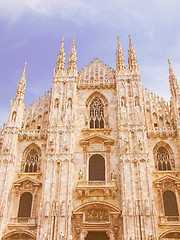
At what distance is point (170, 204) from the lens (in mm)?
21172

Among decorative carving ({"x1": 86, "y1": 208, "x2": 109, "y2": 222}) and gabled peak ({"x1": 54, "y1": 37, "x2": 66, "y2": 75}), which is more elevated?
gabled peak ({"x1": 54, "y1": 37, "x2": 66, "y2": 75})

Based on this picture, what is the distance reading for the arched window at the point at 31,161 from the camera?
2345 cm

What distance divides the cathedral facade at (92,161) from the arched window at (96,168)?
0.09 meters

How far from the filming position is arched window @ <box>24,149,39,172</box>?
2345cm

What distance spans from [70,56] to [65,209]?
15.9 metres

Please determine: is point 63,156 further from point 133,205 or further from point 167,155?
point 167,155

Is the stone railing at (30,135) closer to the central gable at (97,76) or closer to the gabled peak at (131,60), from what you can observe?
the central gable at (97,76)

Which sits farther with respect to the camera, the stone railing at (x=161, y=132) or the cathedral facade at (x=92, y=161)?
the stone railing at (x=161, y=132)

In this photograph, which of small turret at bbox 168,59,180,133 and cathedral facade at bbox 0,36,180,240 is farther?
small turret at bbox 168,59,180,133

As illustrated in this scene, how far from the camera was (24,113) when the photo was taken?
26094 mm

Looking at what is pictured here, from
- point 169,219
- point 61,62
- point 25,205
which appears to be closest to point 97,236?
point 169,219

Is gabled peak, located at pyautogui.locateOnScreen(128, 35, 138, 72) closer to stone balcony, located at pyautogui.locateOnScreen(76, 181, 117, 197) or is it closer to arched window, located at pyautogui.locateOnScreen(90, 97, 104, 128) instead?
arched window, located at pyautogui.locateOnScreen(90, 97, 104, 128)

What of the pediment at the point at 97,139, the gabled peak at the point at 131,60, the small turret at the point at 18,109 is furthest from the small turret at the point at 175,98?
the small turret at the point at 18,109

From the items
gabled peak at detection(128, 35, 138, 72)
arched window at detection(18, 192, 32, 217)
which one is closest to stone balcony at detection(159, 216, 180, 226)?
arched window at detection(18, 192, 32, 217)
